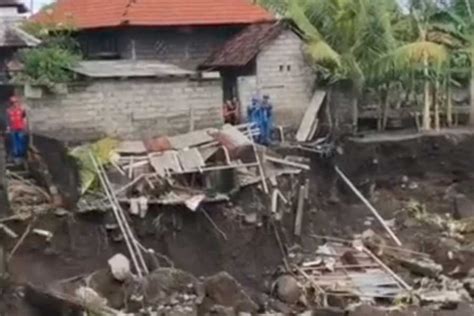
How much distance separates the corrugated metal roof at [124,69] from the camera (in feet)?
90.0

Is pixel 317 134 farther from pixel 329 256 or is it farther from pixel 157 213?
pixel 157 213

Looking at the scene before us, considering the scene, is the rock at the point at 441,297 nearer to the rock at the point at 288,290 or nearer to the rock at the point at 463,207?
the rock at the point at 288,290

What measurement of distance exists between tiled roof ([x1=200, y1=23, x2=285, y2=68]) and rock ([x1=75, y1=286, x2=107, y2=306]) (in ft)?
35.1

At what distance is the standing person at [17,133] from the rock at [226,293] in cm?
594

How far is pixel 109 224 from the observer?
76.3 feet

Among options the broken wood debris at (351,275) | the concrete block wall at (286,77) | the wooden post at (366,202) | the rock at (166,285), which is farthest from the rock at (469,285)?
the concrete block wall at (286,77)

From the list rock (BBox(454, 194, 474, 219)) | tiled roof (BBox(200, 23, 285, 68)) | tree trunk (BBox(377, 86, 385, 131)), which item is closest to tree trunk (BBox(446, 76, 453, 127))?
tree trunk (BBox(377, 86, 385, 131))

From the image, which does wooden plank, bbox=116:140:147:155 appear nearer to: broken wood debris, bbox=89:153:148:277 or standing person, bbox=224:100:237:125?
broken wood debris, bbox=89:153:148:277

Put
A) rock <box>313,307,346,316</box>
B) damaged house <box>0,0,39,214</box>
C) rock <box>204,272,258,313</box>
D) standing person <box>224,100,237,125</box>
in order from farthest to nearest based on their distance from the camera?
standing person <box>224,100,237,125</box>, damaged house <box>0,0,39,214</box>, rock <box>204,272,258,313</box>, rock <box>313,307,346,316</box>

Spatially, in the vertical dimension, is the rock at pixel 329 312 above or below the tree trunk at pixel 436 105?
below

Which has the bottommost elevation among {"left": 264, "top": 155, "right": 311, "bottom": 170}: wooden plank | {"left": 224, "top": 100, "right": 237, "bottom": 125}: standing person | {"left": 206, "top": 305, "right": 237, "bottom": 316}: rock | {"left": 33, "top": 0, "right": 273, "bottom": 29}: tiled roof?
{"left": 206, "top": 305, "right": 237, "bottom": 316}: rock

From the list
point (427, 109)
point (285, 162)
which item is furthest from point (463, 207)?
point (285, 162)

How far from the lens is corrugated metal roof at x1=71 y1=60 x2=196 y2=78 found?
90.0 feet

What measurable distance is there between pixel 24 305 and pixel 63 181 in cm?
374
